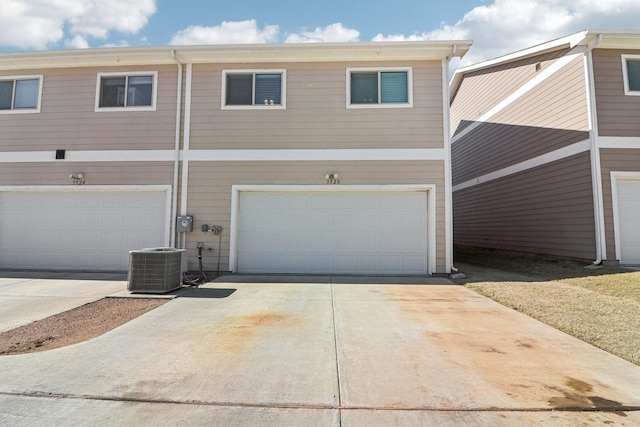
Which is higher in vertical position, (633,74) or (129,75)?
(633,74)

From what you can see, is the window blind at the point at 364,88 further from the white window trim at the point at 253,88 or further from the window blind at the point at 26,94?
the window blind at the point at 26,94

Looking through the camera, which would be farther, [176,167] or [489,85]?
[489,85]

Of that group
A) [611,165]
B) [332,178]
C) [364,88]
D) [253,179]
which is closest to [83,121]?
[253,179]

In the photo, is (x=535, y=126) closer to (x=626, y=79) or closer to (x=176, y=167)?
(x=626, y=79)

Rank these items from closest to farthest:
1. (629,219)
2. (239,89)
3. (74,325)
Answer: (74,325), (629,219), (239,89)

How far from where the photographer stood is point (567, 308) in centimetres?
519

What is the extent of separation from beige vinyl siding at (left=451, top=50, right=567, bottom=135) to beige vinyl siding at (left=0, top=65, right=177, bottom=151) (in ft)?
34.6

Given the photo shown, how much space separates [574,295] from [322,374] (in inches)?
206

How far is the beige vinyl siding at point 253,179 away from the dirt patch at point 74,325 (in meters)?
2.95

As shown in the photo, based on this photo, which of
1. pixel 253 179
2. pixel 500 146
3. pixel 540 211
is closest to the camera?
pixel 253 179

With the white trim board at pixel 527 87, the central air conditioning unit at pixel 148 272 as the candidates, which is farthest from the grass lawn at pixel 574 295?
the central air conditioning unit at pixel 148 272

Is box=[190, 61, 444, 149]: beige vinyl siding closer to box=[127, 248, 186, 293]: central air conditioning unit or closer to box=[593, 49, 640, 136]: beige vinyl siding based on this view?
box=[127, 248, 186, 293]: central air conditioning unit

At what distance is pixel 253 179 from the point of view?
338 inches

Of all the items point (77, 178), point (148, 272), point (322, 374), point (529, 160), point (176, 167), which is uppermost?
point (529, 160)
